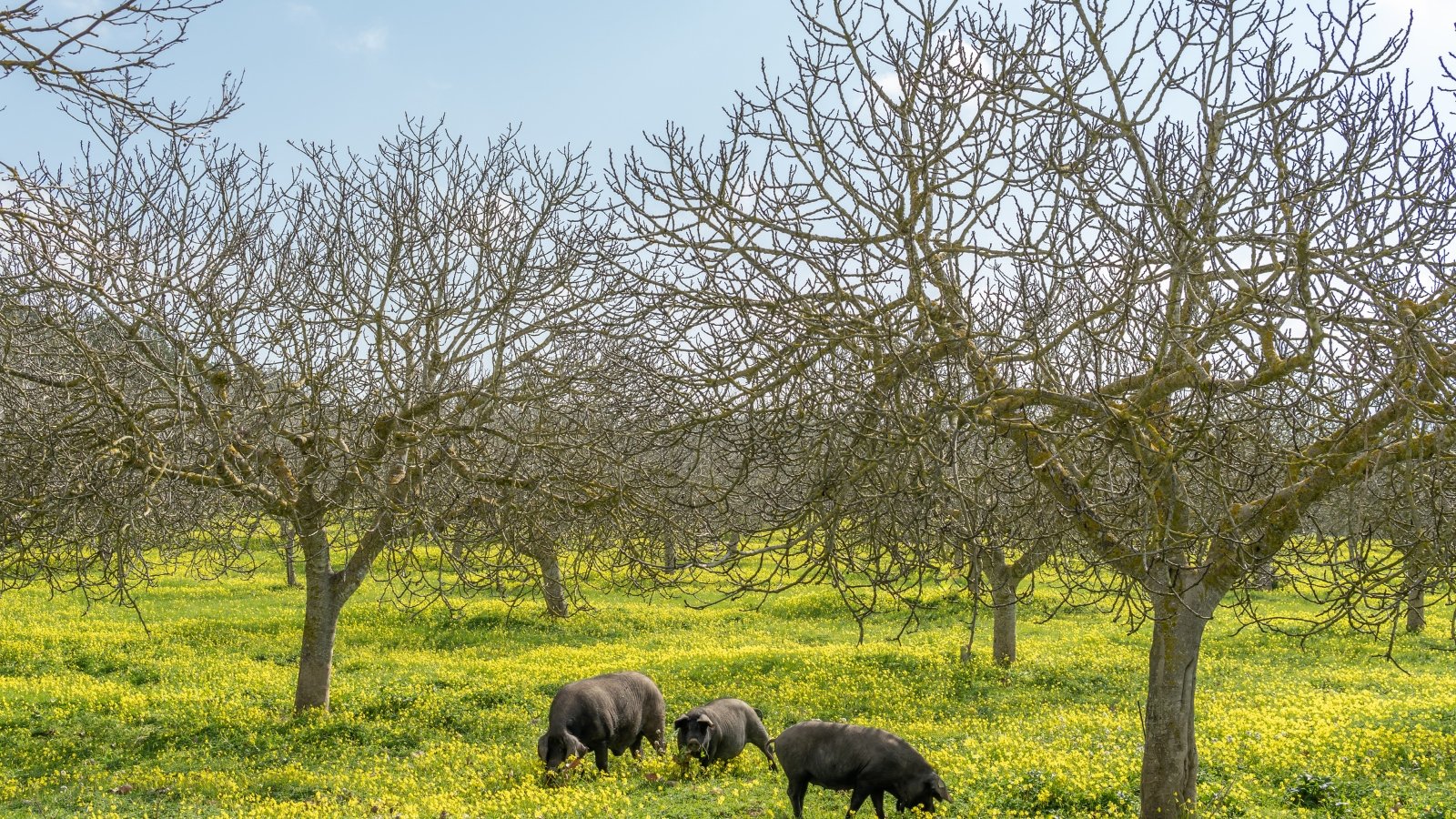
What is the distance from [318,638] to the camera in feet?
48.2

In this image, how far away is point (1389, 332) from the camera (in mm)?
6578

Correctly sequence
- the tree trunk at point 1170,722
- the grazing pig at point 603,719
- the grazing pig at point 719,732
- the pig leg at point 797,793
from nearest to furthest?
the tree trunk at point 1170,722 → the pig leg at point 797,793 → the grazing pig at point 719,732 → the grazing pig at point 603,719

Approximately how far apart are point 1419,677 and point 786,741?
1398cm

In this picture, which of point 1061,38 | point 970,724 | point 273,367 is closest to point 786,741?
point 970,724

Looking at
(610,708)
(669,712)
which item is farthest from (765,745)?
(669,712)

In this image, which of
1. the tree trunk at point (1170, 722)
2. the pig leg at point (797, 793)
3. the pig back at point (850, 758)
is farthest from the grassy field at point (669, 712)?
the tree trunk at point (1170, 722)

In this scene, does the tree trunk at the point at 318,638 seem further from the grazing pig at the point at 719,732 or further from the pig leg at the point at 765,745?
the pig leg at the point at 765,745

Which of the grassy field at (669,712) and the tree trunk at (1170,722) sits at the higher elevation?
the tree trunk at (1170,722)

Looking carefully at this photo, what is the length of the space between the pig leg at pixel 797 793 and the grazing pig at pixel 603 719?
9.38ft

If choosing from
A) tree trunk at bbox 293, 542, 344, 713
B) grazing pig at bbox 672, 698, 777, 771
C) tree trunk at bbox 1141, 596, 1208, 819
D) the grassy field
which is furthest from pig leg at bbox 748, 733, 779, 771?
tree trunk at bbox 293, 542, 344, 713

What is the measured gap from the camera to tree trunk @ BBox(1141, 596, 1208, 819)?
8234 mm

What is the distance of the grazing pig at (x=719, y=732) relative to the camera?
466 inches

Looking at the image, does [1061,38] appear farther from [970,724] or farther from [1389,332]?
[970,724]

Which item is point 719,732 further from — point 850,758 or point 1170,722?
point 1170,722
